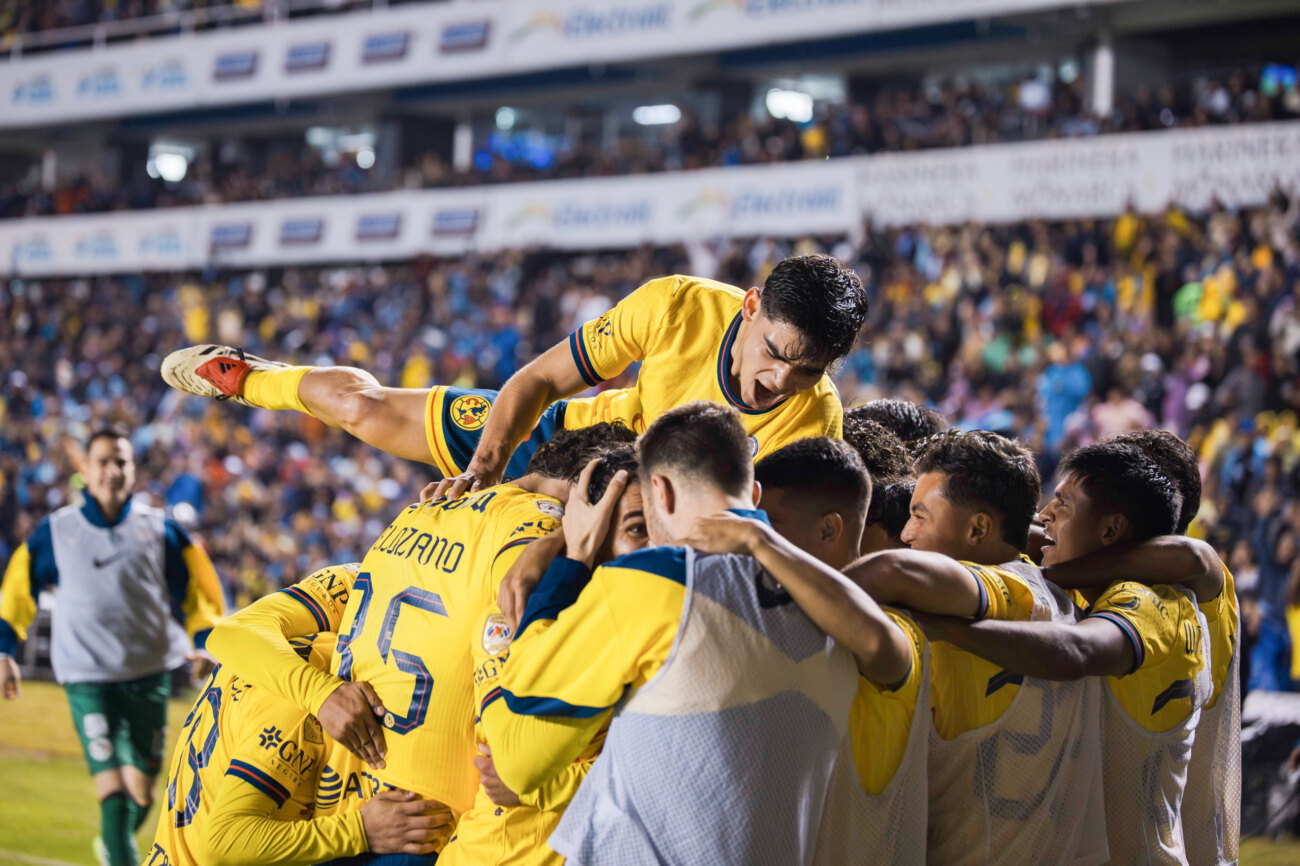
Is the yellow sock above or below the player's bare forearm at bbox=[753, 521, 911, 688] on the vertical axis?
above

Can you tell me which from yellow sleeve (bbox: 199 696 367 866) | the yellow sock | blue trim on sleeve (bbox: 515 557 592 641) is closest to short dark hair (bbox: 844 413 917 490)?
blue trim on sleeve (bbox: 515 557 592 641)

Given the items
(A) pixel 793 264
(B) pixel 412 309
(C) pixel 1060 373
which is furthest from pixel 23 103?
(A) pixel 793 264

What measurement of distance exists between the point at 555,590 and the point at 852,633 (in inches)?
24.3

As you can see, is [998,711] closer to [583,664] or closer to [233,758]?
[583,664]

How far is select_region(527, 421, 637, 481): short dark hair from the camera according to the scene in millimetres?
3121

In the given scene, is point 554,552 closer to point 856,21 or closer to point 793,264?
point 793,264

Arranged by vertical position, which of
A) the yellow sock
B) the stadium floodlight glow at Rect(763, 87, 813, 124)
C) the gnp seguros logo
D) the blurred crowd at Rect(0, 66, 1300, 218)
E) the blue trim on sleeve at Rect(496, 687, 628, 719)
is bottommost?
the blue trim on sleeve at Rect(496, 687, 628, 719)

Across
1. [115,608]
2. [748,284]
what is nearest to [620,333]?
[115,608]

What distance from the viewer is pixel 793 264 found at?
350cm

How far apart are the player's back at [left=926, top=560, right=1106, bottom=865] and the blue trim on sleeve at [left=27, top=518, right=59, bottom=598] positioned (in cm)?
532

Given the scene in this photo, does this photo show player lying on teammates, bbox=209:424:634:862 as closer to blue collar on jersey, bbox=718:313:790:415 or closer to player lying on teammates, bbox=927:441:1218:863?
blue collar on jersey, bbox=718:313:790:415

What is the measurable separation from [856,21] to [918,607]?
15.8m

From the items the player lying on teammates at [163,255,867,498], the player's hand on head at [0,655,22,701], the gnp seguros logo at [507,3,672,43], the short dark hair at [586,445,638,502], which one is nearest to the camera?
the short dark hair at [586,445,638,502]

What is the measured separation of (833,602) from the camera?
219 cm
